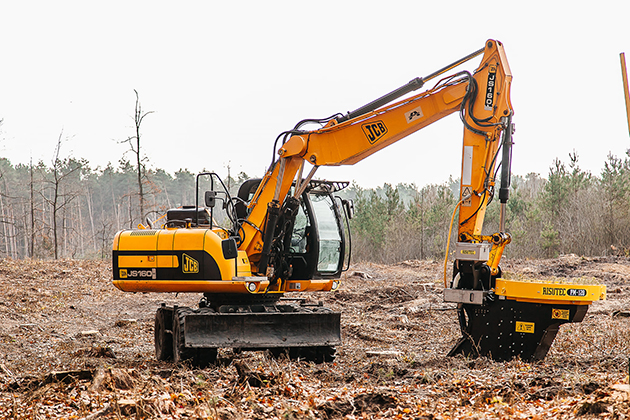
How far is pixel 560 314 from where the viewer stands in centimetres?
738

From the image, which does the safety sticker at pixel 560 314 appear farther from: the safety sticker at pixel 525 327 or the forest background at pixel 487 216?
the forest background at pixel 487 216

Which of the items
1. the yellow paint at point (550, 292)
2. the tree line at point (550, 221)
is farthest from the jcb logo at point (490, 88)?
the tree line at point (550, 221)

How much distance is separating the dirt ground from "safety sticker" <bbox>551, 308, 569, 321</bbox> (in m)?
0.53

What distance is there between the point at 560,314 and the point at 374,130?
3226 millimetres

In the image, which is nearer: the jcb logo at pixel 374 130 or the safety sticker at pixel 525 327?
the safety sticker at pixel 525 327

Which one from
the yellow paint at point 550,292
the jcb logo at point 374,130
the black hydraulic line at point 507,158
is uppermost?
the jcb logo at point 374,130

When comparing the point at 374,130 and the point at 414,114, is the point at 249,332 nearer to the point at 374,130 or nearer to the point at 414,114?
the point at 374,130

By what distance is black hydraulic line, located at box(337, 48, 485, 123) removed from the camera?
801cm

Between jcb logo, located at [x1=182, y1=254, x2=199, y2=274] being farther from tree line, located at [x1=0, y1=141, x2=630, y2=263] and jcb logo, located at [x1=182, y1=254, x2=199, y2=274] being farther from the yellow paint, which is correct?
tree line, located at [x1=0, y1=141, x2=630, y2=263]

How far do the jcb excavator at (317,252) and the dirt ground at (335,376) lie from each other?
41cm

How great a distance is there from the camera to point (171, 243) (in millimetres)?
8469

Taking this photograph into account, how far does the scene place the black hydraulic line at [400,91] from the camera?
8008 millimetres

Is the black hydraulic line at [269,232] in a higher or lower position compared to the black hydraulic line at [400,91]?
lower

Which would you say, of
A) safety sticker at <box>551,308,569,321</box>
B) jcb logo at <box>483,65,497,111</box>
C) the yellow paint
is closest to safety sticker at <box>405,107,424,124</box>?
jcb logo at <box>483,65,497,111</box>
